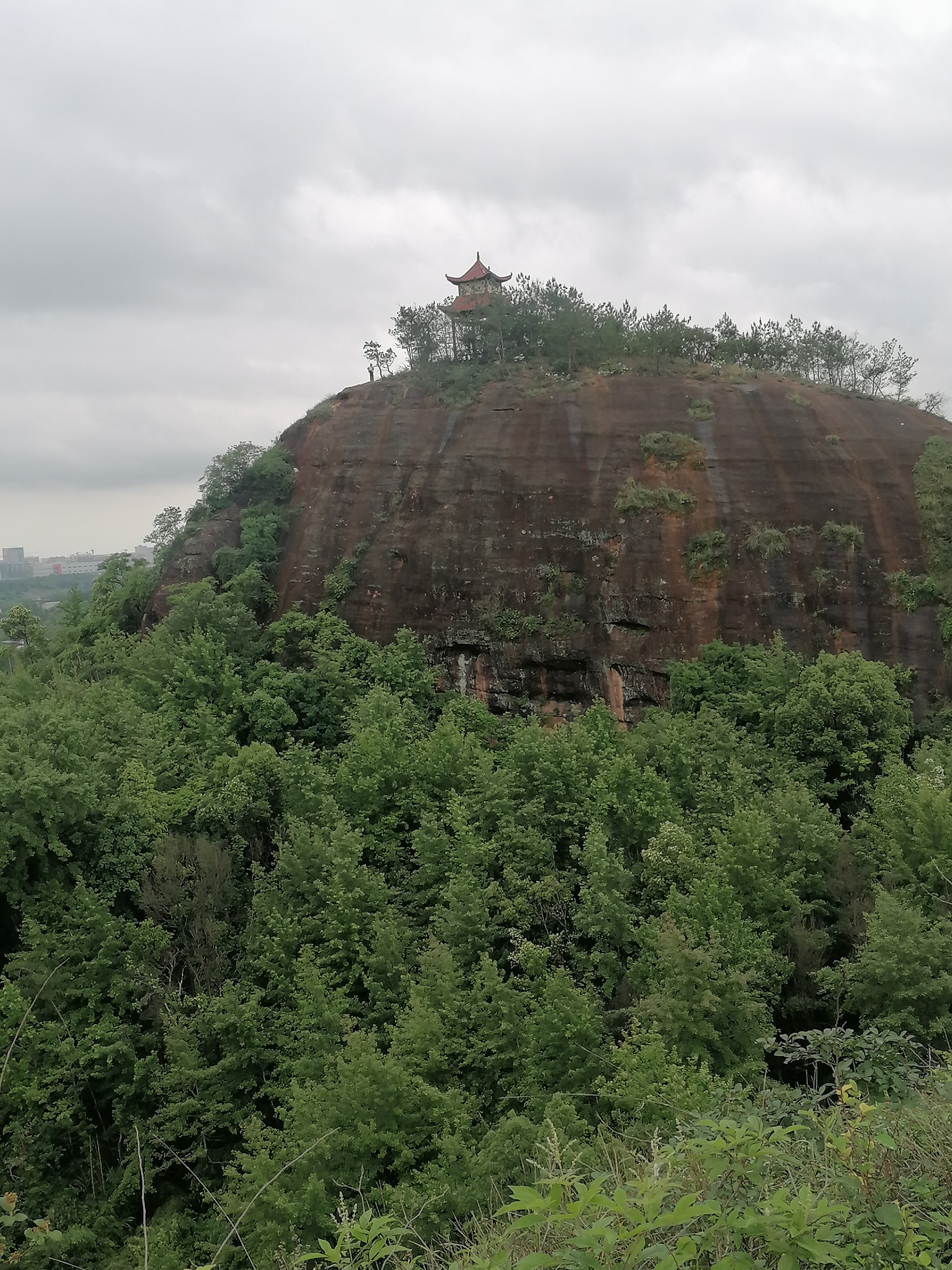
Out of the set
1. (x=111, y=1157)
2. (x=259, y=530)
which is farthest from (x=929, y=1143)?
(x=259, y=530)

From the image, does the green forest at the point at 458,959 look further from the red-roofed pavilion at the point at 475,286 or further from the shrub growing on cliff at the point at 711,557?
the red-roofed pavilion at the point at 475,286

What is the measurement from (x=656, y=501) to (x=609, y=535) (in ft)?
6.53

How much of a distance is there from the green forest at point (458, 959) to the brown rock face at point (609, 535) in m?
1.70

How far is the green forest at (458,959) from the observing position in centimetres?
639

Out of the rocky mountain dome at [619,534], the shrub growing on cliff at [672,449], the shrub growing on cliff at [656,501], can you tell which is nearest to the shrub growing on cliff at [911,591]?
the rocky mountain dome at [619,534]

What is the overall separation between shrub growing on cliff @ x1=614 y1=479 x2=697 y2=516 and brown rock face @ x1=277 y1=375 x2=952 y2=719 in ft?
0.71

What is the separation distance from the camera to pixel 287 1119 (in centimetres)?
1267

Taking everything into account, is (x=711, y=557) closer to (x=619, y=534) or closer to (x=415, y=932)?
(x=619, y=534)

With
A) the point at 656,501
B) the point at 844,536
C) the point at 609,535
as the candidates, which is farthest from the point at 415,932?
the point at 844,536

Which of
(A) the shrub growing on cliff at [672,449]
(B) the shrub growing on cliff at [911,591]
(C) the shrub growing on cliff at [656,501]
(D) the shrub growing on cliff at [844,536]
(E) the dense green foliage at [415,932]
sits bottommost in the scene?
(E) the dense green foliage at [415,932]

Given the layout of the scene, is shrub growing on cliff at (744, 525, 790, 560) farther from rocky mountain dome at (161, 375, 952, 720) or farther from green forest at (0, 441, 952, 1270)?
green forest at (0, 441, 952, 1270)

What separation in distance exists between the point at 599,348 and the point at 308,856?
24298mm

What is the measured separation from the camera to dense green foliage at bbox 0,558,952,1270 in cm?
1189

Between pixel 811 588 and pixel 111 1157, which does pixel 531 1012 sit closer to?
pixel 111 1157
